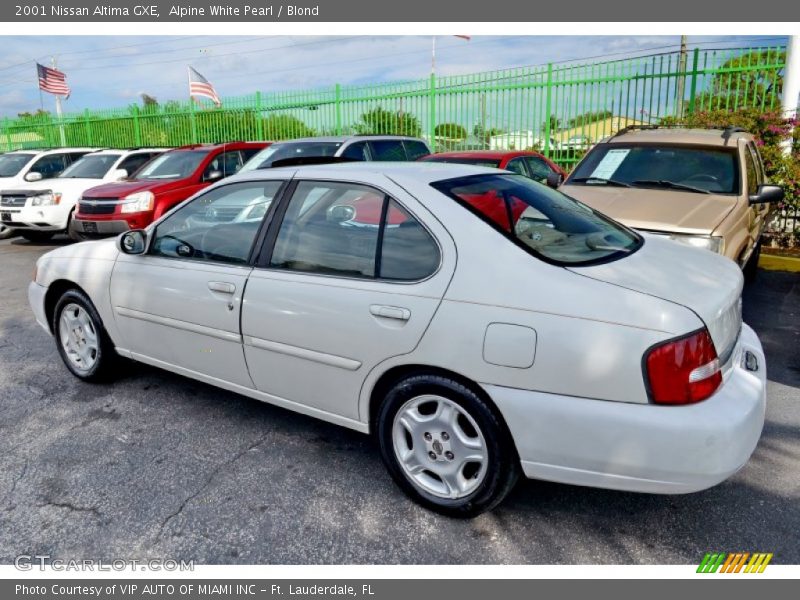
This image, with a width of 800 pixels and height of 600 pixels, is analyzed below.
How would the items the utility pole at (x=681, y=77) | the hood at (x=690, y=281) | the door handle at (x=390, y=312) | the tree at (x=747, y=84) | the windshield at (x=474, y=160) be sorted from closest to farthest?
the hood at (x=690, y=281)
the door handle at (x=390, y=312)
the windshield at (x=474, y=160)
the tree at (x=747, y=84)
the utility pole at (x=681, y=77)

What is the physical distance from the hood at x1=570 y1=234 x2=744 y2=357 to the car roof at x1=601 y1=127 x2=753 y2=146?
361cm

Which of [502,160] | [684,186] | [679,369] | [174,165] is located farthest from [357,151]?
[679,369]

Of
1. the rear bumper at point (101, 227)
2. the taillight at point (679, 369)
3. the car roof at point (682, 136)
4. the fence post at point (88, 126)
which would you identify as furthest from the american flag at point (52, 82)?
the taillight at point (679, 369)

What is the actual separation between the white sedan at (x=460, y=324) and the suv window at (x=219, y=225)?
0.01 m

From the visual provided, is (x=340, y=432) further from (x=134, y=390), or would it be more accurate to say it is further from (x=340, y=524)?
(x=134, y=390)

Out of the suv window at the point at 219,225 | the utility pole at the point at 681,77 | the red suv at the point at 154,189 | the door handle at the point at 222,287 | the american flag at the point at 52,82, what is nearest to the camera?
the door handle at the point at 222,287

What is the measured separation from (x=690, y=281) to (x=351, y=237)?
1.57 meters

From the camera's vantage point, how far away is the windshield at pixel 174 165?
985 cm

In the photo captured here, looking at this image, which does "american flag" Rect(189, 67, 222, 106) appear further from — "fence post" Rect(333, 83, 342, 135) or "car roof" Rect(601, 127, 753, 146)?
"car roof" Rect(601, 127, 753, 146)

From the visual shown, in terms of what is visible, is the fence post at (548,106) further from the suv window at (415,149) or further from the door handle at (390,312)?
the door handle at (390,312)

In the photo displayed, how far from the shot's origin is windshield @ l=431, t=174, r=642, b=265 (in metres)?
2.89

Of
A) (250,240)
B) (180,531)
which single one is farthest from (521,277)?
(180,531)

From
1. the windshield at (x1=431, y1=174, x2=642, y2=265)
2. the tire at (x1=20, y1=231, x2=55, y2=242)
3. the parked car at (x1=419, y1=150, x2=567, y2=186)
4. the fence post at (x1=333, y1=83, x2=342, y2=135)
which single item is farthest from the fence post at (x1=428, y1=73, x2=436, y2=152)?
the windshield at (x1=431, y1=174, x2=642, y2=265)

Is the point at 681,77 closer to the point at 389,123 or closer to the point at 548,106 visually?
the point at 548,106
